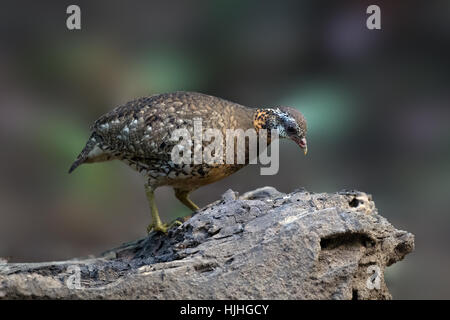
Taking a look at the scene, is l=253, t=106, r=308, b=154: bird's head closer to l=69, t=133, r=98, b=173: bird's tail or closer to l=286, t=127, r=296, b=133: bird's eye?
l=286, t=127, r=296, b=133: bird's eye

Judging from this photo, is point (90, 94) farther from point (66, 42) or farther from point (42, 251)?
point (42, 251)

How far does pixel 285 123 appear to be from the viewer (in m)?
3.66

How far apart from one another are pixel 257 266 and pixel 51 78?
3943mm

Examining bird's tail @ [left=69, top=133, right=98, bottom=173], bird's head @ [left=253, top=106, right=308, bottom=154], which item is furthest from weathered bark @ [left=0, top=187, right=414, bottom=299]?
bird's tail @ [left=69, top=133, right=98, bottom=173]

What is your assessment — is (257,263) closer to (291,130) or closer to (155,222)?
(155,222)

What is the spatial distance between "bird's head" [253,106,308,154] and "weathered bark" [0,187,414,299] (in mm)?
753

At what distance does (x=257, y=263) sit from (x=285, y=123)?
1414mm

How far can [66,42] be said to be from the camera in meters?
5.69

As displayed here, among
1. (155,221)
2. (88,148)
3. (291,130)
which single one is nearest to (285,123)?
(291,130)

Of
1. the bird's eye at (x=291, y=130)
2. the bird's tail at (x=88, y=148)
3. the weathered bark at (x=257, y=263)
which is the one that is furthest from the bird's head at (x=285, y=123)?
the bird's tail at (x=88, y=148)

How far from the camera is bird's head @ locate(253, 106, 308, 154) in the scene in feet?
11.9

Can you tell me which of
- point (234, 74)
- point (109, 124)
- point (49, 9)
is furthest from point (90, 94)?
point (109, 124)
